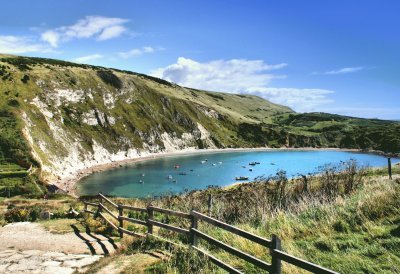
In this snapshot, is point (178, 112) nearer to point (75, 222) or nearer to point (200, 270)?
point (75, 222)

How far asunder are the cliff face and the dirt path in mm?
72869

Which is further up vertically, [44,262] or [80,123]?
[80,123]

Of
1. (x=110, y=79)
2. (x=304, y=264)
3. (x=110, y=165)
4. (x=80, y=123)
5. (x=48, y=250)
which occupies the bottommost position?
(x=110, y=165)

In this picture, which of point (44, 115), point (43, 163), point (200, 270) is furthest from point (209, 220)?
point (44, 115)

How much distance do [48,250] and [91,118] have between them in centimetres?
12687

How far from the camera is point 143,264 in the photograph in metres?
11.8

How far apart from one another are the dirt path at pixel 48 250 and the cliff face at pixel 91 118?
239 ft

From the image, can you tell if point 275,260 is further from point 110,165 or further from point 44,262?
point 110,165

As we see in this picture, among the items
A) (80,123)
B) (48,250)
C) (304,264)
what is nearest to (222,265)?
(304,264)

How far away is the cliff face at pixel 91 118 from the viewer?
105m

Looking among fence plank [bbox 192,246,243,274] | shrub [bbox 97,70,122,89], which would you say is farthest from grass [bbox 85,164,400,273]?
shrub [bbox 97,70,122,89]

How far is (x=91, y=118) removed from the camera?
137875 millimetres

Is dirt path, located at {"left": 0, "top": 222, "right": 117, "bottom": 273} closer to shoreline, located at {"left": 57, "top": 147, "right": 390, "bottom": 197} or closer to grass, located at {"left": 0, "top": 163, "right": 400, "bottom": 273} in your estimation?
grass, located at {"left": 0, "top": 163, "right": 400, "bottom": 273}

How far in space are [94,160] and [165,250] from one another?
11464 cm
